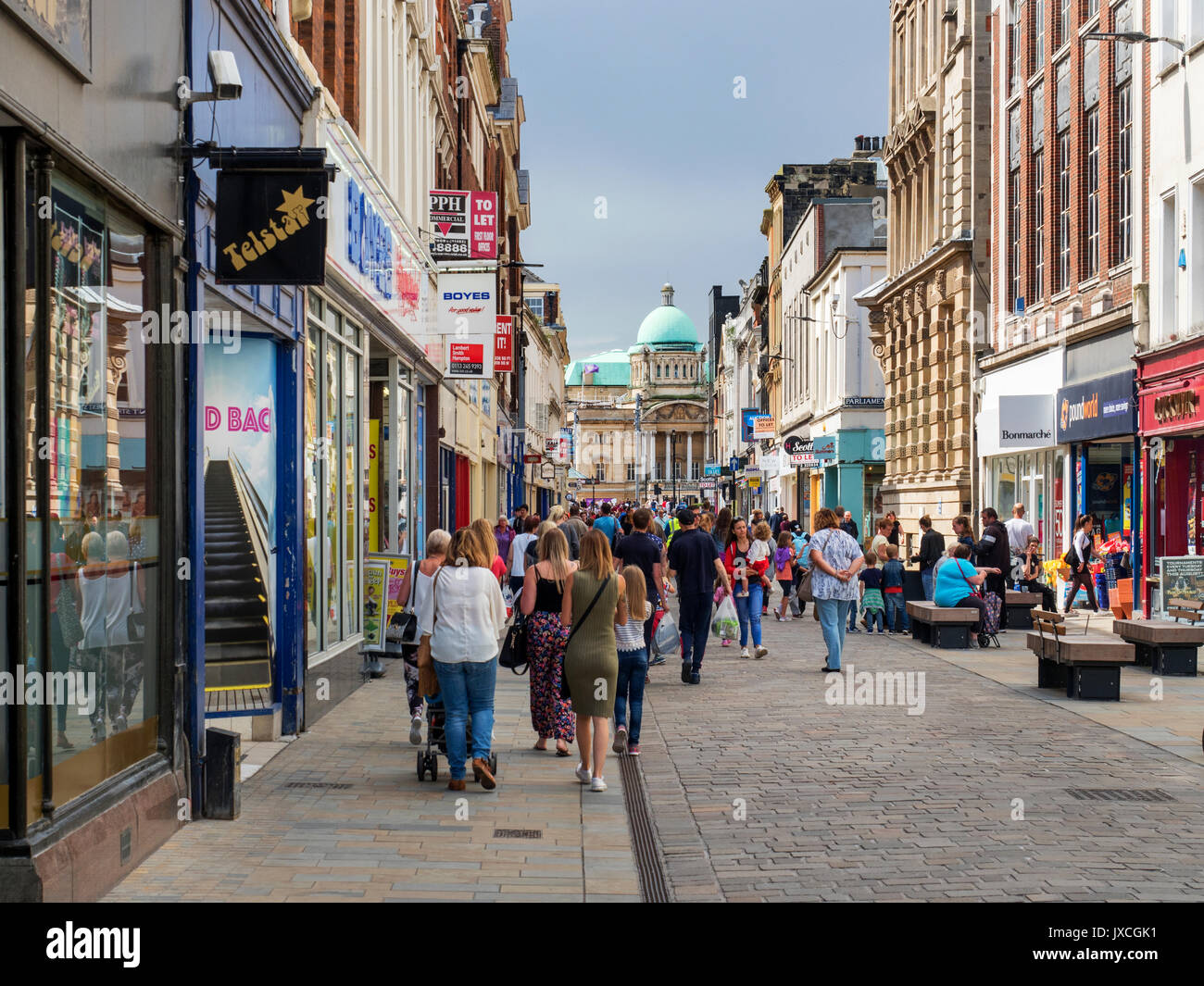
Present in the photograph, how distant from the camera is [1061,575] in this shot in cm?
2528

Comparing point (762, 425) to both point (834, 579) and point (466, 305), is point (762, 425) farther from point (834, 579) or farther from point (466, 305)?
point (834, 579)

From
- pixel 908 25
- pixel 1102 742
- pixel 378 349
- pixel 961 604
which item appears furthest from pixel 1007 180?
pixel 1102 742

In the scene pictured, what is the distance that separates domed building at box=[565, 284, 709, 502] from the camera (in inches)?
6486

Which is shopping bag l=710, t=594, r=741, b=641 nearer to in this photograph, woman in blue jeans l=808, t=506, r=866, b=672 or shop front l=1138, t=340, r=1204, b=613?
woman in blue jeans l=808, t=506, r=866, b=672

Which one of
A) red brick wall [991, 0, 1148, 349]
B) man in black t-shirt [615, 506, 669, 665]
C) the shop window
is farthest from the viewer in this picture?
red brick wall [991, 0, 1148, 349]

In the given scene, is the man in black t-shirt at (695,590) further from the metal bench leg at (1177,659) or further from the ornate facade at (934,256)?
the ornate facade at (934,256)

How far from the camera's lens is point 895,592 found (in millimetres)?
21547

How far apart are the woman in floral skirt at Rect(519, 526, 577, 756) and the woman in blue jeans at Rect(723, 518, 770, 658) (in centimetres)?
737

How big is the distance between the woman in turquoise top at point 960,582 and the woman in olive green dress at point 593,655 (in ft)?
35.7

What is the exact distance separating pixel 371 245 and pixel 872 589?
33.1ft

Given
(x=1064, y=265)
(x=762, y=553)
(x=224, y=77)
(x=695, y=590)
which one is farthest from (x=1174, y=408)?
(x=224, y=77)

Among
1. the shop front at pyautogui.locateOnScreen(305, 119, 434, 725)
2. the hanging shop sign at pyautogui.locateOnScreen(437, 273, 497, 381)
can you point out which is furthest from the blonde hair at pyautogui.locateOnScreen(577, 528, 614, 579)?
the hanging shop sign at pyautogui.locateOnScreen(437, 273, 497, 381)
